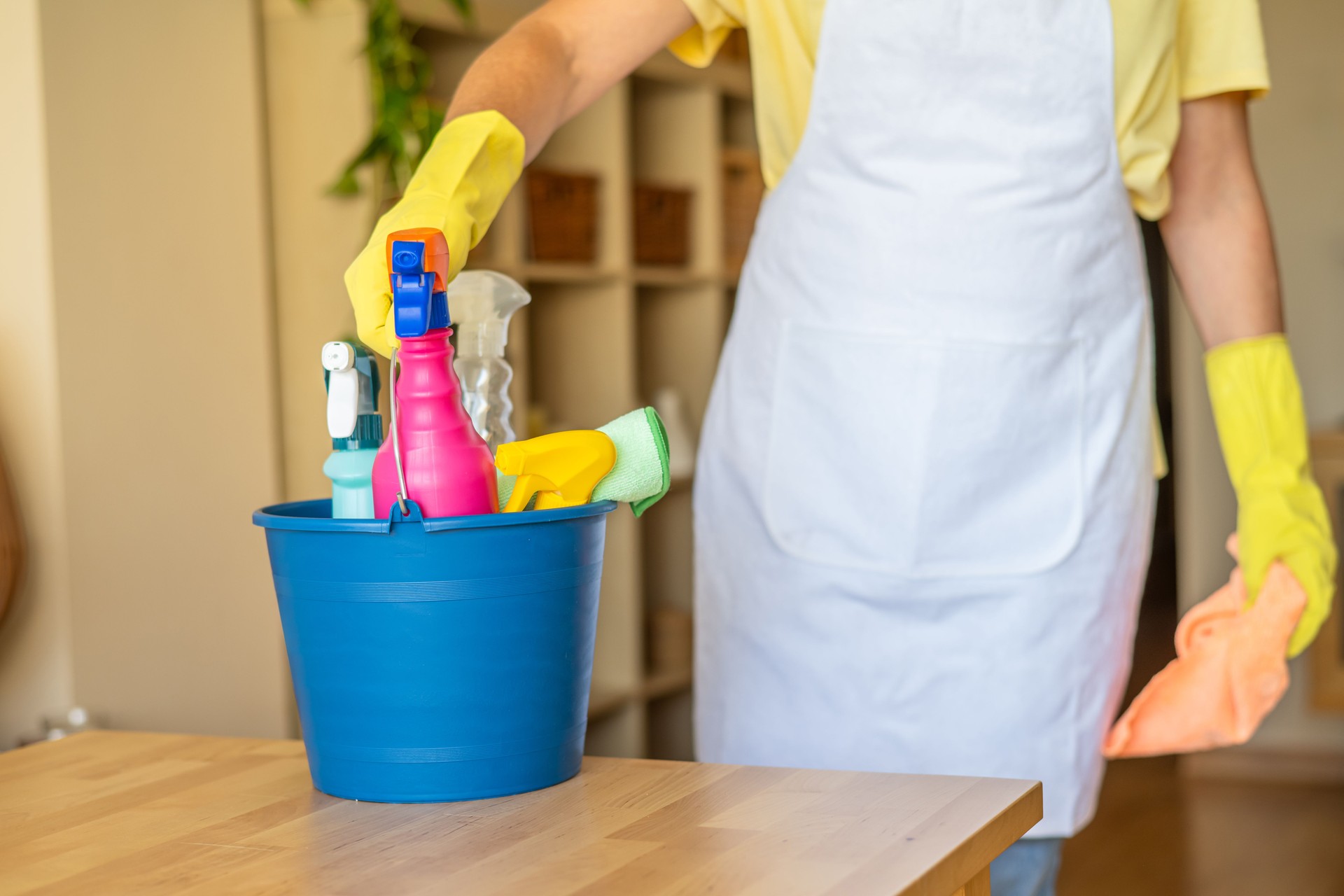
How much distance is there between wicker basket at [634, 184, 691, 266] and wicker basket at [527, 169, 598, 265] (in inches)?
6.3

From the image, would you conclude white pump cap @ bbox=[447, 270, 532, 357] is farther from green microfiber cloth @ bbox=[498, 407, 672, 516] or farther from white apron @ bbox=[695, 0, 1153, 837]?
white apron @ bbox=[695, 0, 1153, 837]

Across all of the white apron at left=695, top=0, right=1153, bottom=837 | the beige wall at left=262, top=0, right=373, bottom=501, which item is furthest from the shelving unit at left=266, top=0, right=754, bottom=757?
Answer: the white apron at left=695, top=0, right=1153, bottom=837

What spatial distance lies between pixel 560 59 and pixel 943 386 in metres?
0.40

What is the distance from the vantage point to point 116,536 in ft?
5.64

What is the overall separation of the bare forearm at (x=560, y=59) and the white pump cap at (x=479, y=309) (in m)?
0.16

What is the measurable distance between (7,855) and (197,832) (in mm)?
81

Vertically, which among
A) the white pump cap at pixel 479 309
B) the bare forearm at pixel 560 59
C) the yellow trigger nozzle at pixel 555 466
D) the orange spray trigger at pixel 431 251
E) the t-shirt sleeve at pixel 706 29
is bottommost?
the yellow trigger nozzle at pixel 555 466

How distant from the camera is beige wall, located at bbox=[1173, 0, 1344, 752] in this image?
3.22 meters

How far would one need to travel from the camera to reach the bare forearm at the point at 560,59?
3.17ft

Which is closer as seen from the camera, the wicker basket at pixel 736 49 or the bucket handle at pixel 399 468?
the bucket handle at pixel 399 468

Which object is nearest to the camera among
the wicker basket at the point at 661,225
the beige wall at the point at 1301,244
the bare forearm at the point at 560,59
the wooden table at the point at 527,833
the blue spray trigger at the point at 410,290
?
the wooden table at the point at 527,833

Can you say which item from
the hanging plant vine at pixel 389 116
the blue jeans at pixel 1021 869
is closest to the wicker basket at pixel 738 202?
the hanging plant vine at pixel 389 116

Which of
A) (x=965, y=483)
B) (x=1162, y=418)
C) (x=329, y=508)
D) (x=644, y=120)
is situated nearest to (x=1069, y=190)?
(x=965, y=483)

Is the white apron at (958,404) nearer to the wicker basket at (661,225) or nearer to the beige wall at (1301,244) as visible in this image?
the wicker basket at (661,225)
